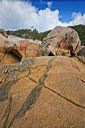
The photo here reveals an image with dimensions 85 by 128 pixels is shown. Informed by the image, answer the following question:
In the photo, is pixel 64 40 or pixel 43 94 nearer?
pixel 43 94

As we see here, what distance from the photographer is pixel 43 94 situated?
10.4 m

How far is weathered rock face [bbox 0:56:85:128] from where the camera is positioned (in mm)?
9375

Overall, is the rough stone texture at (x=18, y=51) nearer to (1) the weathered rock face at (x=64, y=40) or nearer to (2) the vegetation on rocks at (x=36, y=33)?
(1) the weathered rock face at (x=64, y=40)

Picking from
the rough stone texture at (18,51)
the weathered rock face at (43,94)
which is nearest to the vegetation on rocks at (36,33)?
the rough stone texture at (18,51)

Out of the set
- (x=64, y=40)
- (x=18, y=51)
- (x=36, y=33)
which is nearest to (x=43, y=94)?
(x=18, y=51)

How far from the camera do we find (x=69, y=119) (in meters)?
9.17

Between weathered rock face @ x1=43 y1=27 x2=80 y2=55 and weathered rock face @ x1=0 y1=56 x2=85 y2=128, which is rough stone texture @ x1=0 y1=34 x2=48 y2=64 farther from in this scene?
weathered rock face @ x1=0 y1=56 x2=85 y2=128

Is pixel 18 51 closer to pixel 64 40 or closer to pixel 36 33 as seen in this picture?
pixel 64 40

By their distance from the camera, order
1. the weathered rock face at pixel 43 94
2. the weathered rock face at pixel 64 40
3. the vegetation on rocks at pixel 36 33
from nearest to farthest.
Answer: the weathered rock face at pixel 43 94, the weathered rock face at pixel 64 40, the vegetation on rocks at pixel 36 33

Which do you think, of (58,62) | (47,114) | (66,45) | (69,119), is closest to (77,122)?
(69,119)

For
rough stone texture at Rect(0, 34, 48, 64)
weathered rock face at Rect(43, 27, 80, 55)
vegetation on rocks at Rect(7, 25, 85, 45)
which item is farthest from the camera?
vegetation on rocks at Rect(7, 25, 85, 45)

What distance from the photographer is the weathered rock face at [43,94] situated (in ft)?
30.8

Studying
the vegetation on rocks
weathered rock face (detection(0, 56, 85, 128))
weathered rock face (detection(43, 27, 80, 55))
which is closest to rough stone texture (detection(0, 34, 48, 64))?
weathered rock face (detection(43, 27, 80, 55))

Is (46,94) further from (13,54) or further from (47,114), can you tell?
(13,54)
